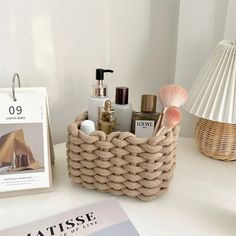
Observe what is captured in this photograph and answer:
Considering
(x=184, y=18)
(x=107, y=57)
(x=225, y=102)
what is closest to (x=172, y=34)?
(x=184, y=18)

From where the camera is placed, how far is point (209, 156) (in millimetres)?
784

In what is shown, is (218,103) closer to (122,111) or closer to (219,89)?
(219,89)

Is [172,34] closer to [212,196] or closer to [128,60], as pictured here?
[128,60]

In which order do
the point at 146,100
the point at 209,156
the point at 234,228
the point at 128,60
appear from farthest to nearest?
the point at 128,60
the point at 209,156
the point at 146,100
the point at 234,228

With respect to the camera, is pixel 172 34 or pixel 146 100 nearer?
pixel 146 100

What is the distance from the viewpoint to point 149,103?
0.65 meters

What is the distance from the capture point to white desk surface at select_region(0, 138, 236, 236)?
0.52m

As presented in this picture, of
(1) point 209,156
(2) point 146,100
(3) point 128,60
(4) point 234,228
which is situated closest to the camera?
(4) point 234,228

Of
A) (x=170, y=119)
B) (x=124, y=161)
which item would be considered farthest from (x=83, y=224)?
(x=170, y=119)

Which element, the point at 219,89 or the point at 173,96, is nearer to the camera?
the point at 173,96

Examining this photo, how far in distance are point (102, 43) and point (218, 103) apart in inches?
13.5

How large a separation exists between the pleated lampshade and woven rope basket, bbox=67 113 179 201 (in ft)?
0.51

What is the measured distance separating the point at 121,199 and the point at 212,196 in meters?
0.18

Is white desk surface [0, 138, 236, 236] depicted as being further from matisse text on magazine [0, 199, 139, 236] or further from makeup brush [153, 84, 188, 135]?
makeup brush [153, 84, 188, 135]
